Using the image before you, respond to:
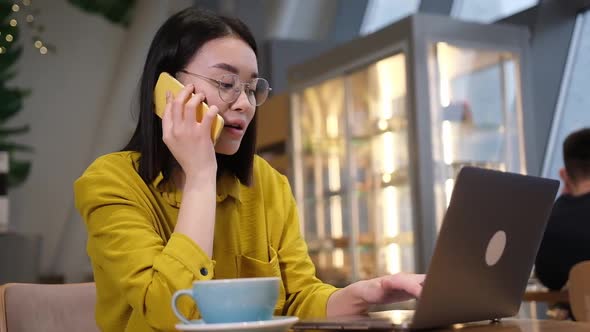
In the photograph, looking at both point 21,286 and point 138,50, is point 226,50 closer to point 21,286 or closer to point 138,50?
point 21,286

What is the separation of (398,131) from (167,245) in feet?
14.2

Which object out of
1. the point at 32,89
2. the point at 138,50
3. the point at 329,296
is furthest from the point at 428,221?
the point at 32,89

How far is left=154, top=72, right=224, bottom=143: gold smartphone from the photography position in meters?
1.39

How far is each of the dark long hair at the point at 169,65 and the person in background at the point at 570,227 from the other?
2157 millimetres

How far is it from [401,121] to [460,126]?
1.61 ft

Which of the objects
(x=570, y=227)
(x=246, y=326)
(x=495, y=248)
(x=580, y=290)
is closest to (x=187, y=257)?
(x=246, y=326)

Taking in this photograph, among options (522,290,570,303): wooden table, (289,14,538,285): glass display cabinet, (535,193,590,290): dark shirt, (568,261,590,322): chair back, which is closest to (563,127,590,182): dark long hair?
(535,193,590,290): dark shirt

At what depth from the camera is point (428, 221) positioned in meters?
4.70

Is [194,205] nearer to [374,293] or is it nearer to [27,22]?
[374,293]

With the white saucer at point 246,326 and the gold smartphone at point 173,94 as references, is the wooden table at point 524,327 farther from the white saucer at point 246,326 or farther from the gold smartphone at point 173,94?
the gold smartphone at point 173,94

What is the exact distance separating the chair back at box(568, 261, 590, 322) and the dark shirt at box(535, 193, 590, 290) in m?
1.16

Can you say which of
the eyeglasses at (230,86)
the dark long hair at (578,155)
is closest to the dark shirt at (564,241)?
the dark long hair at (578,155)

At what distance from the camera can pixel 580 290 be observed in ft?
7.32

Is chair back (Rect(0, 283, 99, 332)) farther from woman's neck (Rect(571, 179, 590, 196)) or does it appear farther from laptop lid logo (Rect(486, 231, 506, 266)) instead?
woman's neck (Rect(571, 179, 590, 196))
